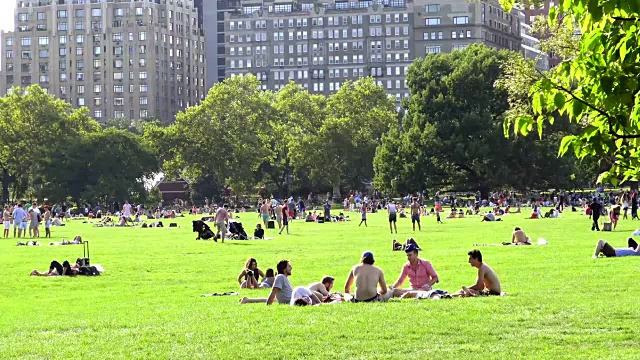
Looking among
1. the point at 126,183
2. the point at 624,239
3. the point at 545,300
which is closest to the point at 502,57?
the point at 126,183

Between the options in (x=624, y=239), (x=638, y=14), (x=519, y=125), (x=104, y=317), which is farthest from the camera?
(x=624, y=239)

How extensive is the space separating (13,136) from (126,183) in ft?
64.5

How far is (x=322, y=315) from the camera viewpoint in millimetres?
21016

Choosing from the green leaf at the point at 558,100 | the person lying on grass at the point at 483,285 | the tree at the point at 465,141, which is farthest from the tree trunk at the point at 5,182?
the green leaf at the point at 558,100

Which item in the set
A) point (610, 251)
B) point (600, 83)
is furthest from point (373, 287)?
point (600, 83)

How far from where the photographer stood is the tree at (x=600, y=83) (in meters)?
10.8

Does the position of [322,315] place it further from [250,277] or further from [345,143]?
[345,143]

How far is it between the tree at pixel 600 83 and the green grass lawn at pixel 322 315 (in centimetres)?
469

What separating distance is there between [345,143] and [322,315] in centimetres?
13192

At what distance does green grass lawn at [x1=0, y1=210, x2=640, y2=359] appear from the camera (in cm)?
1680

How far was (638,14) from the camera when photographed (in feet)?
33.6

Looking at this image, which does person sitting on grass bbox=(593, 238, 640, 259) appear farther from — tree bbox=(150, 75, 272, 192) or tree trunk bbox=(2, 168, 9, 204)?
tree trunk bbox=(2, 168, 9, 204)

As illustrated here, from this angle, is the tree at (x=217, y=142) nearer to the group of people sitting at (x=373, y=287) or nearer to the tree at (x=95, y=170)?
the tree at (x=95, y=170)

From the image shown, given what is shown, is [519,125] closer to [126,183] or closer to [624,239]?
[624,239]
